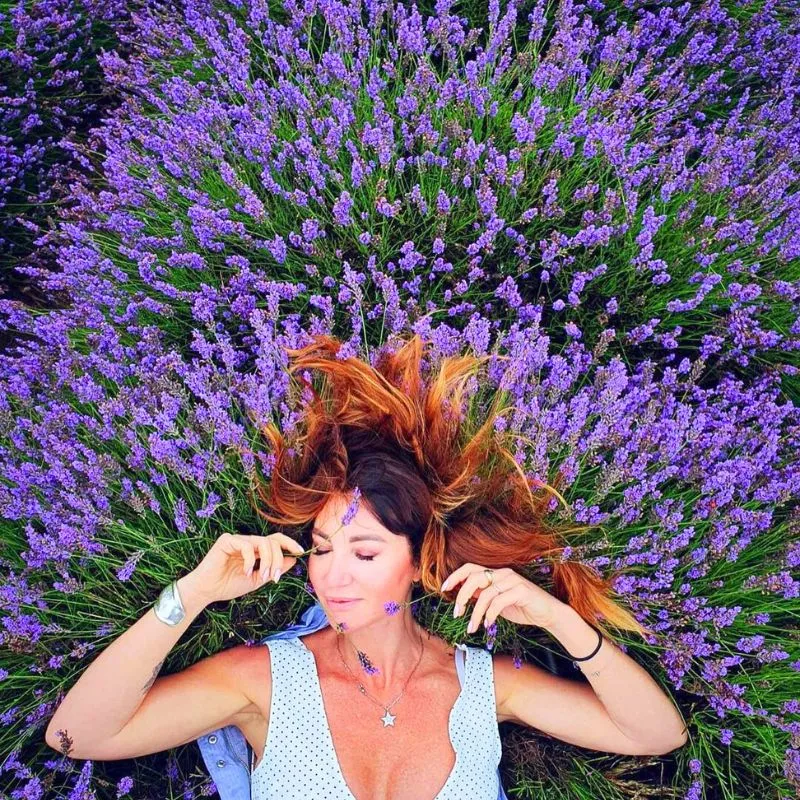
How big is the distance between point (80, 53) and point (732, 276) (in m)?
2.56

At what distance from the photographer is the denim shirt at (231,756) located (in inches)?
86.4

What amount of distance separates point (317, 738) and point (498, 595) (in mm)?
604

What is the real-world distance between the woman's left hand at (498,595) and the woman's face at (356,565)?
0.15 meters

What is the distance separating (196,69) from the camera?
3.06m

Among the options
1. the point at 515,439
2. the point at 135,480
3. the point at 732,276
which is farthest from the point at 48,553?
the point at 732,276

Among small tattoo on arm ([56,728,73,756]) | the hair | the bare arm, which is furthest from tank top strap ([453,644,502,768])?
small tattoo on arm ([56,728,73,756])

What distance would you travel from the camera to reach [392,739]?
85.0 inches

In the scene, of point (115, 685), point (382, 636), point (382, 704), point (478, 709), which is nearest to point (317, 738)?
point (382, 704)

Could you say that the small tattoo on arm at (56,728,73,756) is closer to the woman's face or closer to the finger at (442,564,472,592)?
the woman's face

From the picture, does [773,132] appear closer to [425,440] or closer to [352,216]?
[352,216]

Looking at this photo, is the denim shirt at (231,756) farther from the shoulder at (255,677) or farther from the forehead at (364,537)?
the forehead at (364,537)

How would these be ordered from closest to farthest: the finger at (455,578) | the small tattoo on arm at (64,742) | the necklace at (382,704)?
the small tattoo on arm at (64,742), the finger at (455,578), the necklace at (382,704)

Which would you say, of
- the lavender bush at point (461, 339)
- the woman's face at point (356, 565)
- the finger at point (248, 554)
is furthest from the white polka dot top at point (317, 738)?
the finger at point (248, 554)

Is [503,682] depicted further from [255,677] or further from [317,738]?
[255,677]
